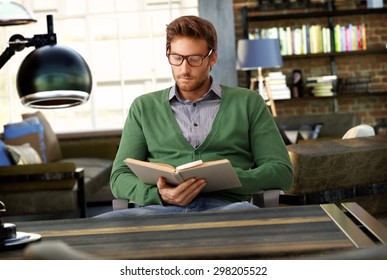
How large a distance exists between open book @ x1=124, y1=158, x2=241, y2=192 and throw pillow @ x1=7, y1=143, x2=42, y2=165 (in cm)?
364

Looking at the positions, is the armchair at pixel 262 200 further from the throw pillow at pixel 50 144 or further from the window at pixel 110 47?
the window at pixel 110 47

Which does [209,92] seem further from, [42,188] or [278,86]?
[278,86]

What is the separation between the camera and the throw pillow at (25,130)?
718 centimetres

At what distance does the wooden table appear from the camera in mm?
1600

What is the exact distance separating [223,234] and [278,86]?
7.23m

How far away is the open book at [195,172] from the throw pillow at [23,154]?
3636mm

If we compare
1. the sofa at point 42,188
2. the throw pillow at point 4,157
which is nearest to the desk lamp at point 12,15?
the sofa at point 42,188

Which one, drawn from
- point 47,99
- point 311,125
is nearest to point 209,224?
point 47,99

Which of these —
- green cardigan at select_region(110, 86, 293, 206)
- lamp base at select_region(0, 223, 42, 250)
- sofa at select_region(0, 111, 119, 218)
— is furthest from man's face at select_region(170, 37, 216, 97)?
sofa at select_region(0, 111, 119, 218)

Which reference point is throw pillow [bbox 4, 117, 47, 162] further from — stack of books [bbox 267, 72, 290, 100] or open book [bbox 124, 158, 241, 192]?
open book [bbox 124, 158, 241, 192]

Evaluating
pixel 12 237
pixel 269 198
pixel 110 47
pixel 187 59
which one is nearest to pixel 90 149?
pixel 110 47

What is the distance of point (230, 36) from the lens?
9.12 m
